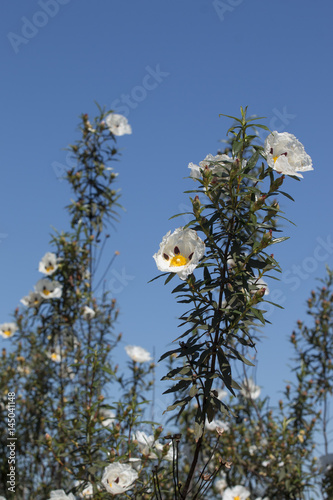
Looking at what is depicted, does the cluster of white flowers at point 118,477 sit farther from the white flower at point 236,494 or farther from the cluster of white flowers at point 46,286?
the cluster of white flowers at point 46,286

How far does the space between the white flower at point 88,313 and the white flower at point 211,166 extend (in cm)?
264

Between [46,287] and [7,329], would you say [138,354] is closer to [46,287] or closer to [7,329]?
[46,287]

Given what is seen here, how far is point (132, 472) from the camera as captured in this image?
8.04ft

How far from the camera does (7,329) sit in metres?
5.39

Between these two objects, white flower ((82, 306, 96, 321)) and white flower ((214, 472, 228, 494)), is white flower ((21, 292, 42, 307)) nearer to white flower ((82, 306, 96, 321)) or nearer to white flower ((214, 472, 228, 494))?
white flower ((82, 306, 96, 321))

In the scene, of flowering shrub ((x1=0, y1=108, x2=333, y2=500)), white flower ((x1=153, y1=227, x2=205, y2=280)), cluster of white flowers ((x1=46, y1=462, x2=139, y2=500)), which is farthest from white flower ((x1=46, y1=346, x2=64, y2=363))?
white flower ((x1=153, y1=227, x2=205, y2=280))

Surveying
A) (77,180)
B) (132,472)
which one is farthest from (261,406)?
(77,180)

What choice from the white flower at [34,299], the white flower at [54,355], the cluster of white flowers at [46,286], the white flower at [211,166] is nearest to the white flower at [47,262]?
the cluster of white flowers at [46,286]

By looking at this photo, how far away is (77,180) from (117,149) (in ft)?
1.70

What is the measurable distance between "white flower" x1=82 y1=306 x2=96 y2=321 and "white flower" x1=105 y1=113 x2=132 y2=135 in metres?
1.82

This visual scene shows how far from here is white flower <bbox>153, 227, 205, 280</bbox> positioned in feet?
6.16

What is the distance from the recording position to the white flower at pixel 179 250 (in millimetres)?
1877

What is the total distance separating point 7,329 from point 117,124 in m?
2.47

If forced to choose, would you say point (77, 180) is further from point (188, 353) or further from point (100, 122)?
point (188, 353)
